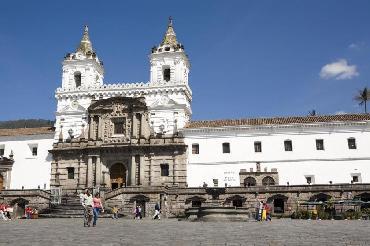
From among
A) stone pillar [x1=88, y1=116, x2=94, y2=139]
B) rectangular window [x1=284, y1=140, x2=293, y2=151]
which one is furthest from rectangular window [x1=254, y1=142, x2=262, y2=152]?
stone pillar [x1=88, y1=116, x2=94, y2=139]

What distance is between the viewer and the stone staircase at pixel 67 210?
36.2 metres

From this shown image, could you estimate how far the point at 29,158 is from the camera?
162 feet

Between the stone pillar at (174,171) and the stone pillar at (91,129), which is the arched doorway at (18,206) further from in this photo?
the stone pillar at (174,171)

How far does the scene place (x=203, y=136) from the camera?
153ft

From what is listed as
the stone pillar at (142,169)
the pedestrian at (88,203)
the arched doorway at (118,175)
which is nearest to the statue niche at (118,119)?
the stone pillar at (142,169)

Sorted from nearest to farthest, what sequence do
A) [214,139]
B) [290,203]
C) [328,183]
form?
1. [290,203]
2. [328,183]
3. [214,139]

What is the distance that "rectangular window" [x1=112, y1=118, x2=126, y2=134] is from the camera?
48.6 metres

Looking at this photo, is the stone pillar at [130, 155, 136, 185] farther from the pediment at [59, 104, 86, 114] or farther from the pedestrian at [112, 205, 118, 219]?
the pediment at [59, 104, 86, 114]

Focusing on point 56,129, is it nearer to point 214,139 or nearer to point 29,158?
point 29,158

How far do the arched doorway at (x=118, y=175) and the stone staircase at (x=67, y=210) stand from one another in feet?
19.5

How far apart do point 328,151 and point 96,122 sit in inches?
984

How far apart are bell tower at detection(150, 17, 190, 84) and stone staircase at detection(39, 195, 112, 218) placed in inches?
627

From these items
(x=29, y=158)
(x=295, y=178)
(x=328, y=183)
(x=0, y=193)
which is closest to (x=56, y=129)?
(x=29, y=158)

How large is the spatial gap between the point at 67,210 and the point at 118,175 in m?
10.7
